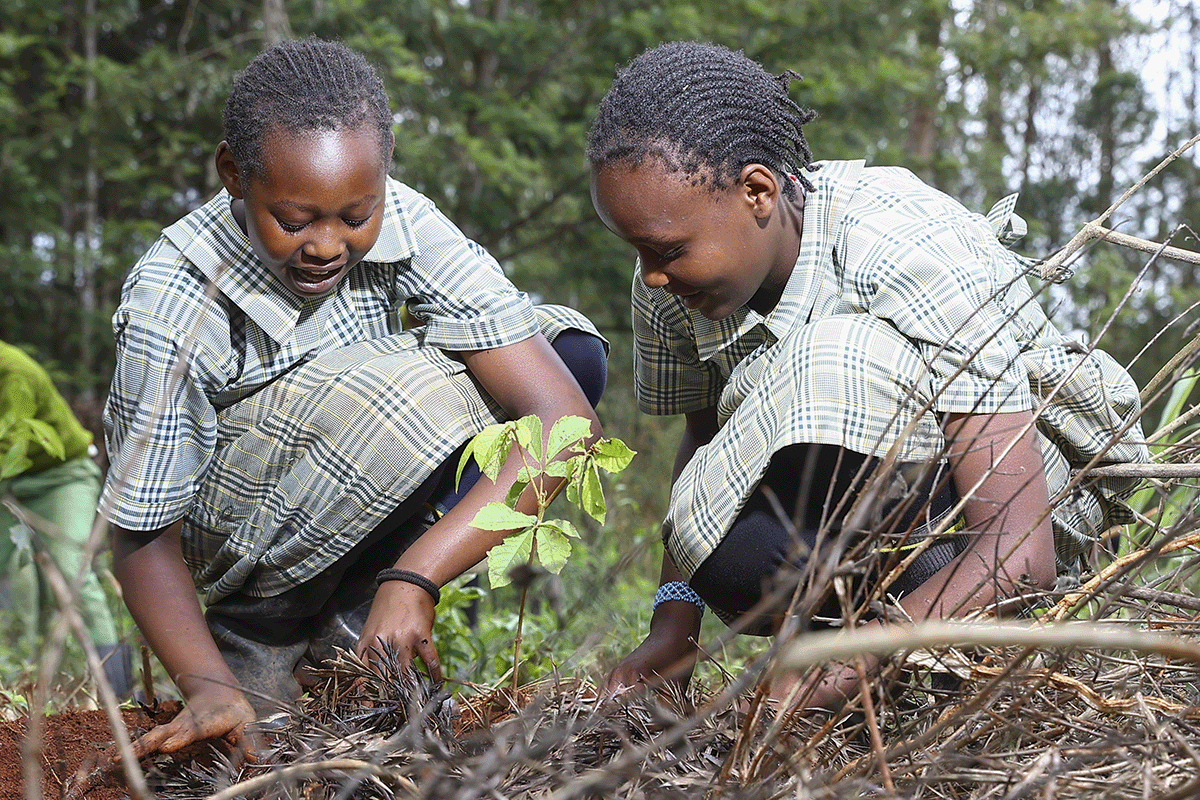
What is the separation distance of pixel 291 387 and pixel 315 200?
1.43 feet

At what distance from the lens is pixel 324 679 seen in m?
1.69

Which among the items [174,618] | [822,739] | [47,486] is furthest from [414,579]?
[47,486]

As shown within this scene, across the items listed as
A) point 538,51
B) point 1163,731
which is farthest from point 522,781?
point 538,51

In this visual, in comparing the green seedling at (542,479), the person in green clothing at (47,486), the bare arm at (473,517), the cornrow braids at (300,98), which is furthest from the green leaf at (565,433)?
the person in green clothing at (47,486)

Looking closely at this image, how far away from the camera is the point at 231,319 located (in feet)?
6.57

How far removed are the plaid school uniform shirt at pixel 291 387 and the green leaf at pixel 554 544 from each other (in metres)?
0.44

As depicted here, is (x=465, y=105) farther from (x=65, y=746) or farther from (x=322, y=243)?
(x=65, y=746)

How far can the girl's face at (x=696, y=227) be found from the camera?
Answer: 1.66 m

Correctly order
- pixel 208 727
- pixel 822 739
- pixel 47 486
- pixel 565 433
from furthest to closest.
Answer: pixel 47 486
pixel 565 433
pixel 208 727
pixel 822 739

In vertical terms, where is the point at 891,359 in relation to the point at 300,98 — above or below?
below

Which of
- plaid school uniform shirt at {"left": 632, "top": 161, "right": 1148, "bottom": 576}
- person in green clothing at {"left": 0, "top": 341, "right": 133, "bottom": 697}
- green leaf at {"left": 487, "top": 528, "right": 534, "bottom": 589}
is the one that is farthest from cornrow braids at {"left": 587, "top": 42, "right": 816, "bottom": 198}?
person in green clothing at {"left": 0, "top": 341, "right": 133, "bottom": 697}

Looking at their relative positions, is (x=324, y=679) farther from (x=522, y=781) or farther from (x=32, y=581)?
(x=32, y=581)

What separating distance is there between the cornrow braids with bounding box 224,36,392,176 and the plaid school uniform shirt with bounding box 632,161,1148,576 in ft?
2.46

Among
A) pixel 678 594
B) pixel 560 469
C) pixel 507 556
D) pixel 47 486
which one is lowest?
pixel 47 486
